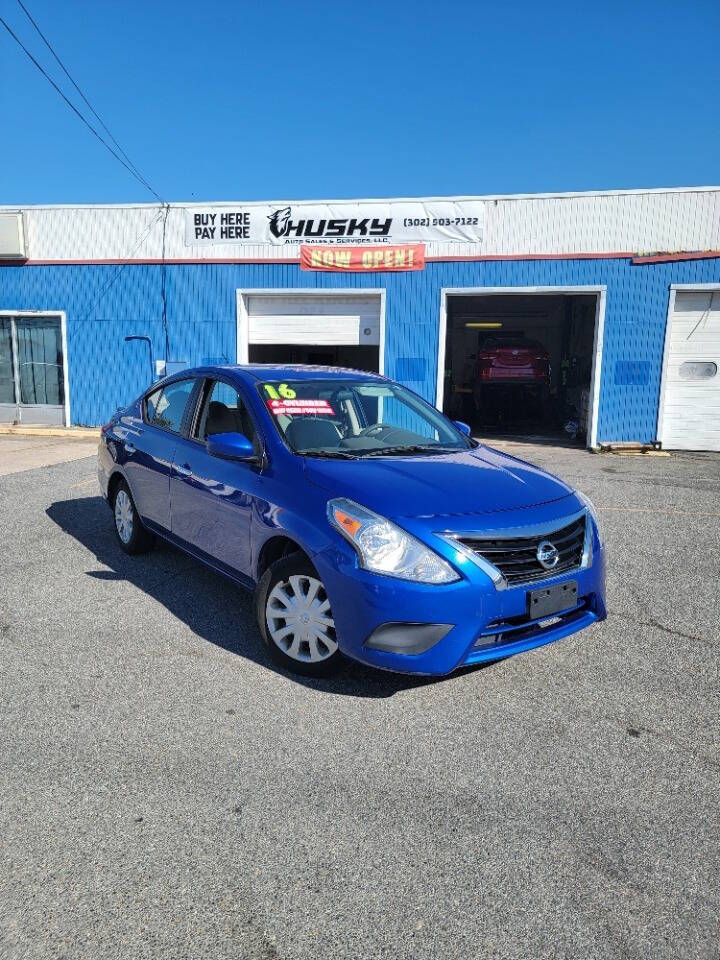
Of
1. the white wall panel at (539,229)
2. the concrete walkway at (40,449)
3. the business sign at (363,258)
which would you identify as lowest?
the concrete walkway at (40,449)

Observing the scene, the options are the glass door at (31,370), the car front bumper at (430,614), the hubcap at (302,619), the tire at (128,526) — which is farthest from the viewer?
the glass door at (31,370)

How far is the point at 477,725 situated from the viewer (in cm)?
302

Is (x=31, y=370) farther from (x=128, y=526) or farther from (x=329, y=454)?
(x=329, y=454)

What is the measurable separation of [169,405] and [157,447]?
37 centimetres

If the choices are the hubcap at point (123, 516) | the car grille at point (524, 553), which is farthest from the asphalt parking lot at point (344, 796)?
the hubcap at point (123, 516)

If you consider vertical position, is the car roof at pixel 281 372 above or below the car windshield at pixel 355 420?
above

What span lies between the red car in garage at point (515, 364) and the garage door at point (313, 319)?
10.6 ft

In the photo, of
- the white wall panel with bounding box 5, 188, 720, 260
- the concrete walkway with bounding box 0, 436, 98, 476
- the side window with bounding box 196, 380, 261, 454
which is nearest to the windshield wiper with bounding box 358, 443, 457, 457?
the side window with bounding box 196, 380, 261, 454

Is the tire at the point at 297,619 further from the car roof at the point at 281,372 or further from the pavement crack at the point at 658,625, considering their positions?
the pavement crack at the point at 658,625

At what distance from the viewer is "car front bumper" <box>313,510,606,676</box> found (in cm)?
288

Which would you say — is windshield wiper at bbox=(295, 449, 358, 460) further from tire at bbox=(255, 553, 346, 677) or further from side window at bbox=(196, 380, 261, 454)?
tire at bbox=(255, 553, 346, 677)

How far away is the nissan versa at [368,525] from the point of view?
2934 millimetres

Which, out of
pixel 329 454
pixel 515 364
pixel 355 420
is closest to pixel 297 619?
pixel 329 454

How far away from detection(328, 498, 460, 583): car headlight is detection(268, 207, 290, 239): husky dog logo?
12339mm
